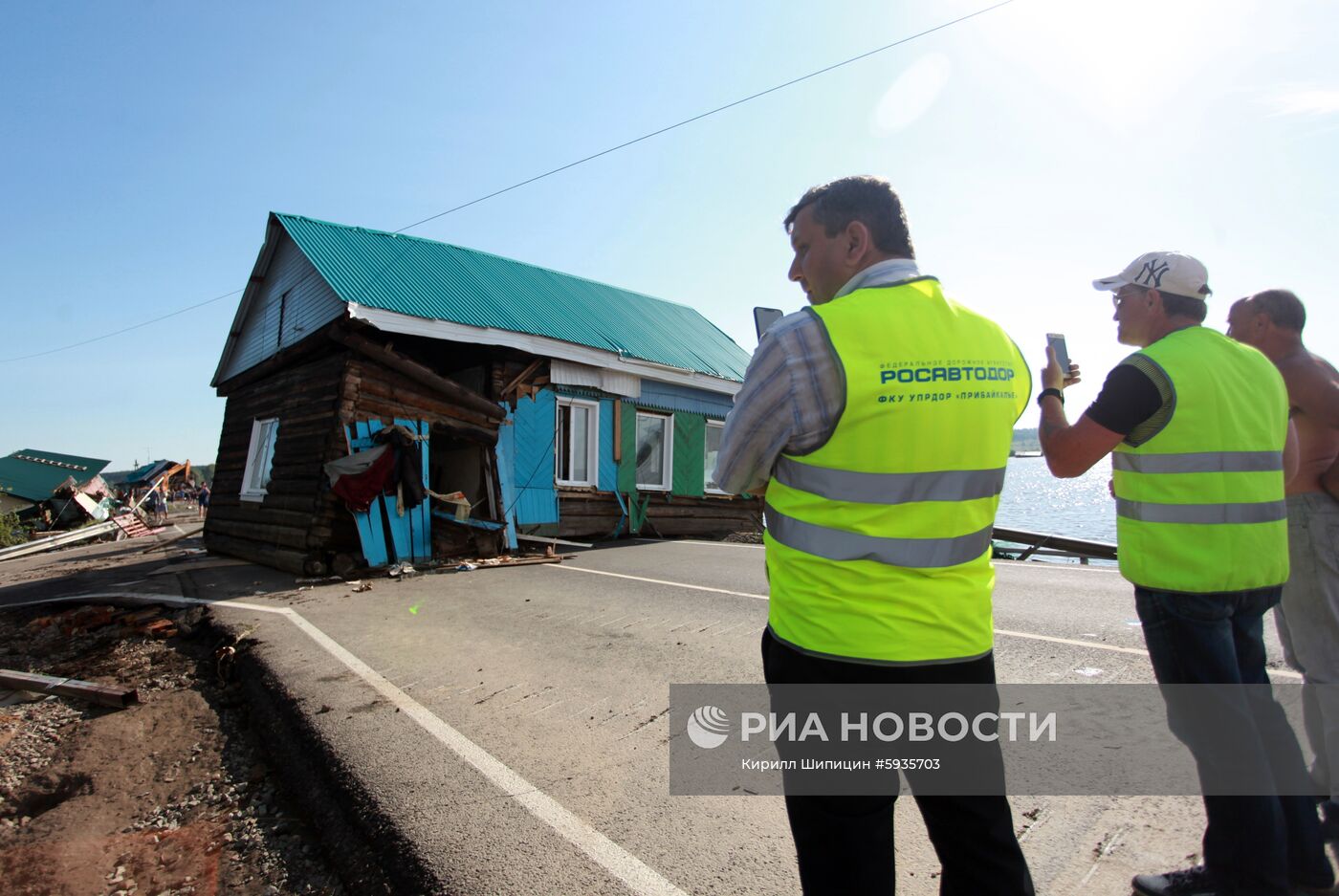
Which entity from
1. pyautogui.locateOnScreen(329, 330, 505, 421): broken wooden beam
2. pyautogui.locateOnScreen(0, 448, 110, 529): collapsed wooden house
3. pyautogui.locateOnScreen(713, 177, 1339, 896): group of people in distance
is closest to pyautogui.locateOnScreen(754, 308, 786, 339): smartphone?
pyautogui.locateOnScreen(713, 177, 1339, 896): group of people in distance

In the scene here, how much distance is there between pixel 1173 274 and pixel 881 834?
6.68 feet

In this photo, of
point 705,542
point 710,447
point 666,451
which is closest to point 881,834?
point 705,542

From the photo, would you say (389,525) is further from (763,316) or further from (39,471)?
(39,471)

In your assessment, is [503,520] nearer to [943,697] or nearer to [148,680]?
[148,680]

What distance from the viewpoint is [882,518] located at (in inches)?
57.6

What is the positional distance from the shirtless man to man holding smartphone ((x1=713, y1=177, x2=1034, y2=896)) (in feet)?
6.31

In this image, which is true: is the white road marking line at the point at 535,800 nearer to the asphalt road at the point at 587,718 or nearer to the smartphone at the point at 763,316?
the asphalt road at the point at 587,718

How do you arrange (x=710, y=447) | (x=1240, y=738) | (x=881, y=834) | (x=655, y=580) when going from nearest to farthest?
(x=881, y=834)
(x=1240, y=738)
(x=655, y=580)
(x=710, y=447)

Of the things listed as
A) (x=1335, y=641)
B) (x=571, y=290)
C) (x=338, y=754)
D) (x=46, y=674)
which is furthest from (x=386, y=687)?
(x=571, y=290)

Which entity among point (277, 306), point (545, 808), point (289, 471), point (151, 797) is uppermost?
point (277, 306)

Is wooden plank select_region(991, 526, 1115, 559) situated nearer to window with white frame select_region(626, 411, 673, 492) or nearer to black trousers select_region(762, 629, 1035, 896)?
window with white frame select_region(626, 411, 673, 492)

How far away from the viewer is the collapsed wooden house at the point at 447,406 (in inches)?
409

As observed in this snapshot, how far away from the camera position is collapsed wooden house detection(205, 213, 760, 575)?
34.1ft

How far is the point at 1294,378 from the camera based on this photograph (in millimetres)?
2770
